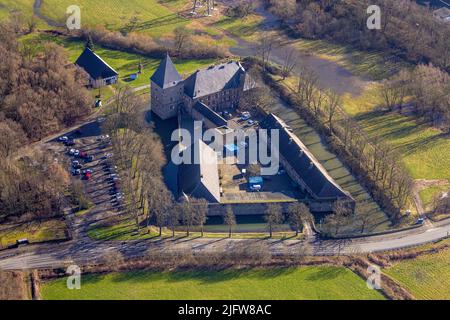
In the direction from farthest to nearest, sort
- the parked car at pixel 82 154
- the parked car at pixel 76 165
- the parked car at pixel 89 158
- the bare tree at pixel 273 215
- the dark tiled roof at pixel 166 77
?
the dark tiled roof at pixel 166 77 < the parked car at pixel 82 154 < the parked car at pixel 89 158 < the parked car at pixel 76 165 < the bare tree at pixel 273 215

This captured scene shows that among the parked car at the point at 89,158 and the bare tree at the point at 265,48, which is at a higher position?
the bare tree at the point at 265,48

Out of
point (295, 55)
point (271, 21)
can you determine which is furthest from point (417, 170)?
point (271, 21)

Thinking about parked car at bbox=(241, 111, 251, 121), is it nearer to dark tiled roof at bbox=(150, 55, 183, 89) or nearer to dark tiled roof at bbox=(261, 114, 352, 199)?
dark tiled roof at bbox=(261, 114, 352, 199)

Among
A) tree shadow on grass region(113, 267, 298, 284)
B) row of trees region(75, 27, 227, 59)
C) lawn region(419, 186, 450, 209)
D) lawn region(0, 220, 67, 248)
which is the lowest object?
tree shadow on grass region(113, 267, 298, 284)

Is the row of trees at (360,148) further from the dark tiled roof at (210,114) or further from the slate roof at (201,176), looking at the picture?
the slate roof at (201,176)

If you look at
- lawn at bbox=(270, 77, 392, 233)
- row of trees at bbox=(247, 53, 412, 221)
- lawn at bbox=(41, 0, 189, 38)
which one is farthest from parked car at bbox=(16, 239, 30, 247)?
lawn at bbox=(41, 0, 189, 38)

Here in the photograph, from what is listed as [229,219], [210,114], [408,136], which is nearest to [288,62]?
[210,114]

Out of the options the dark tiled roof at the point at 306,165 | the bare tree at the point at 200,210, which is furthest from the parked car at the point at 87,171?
the dark tiled roof at the point at 306,165
